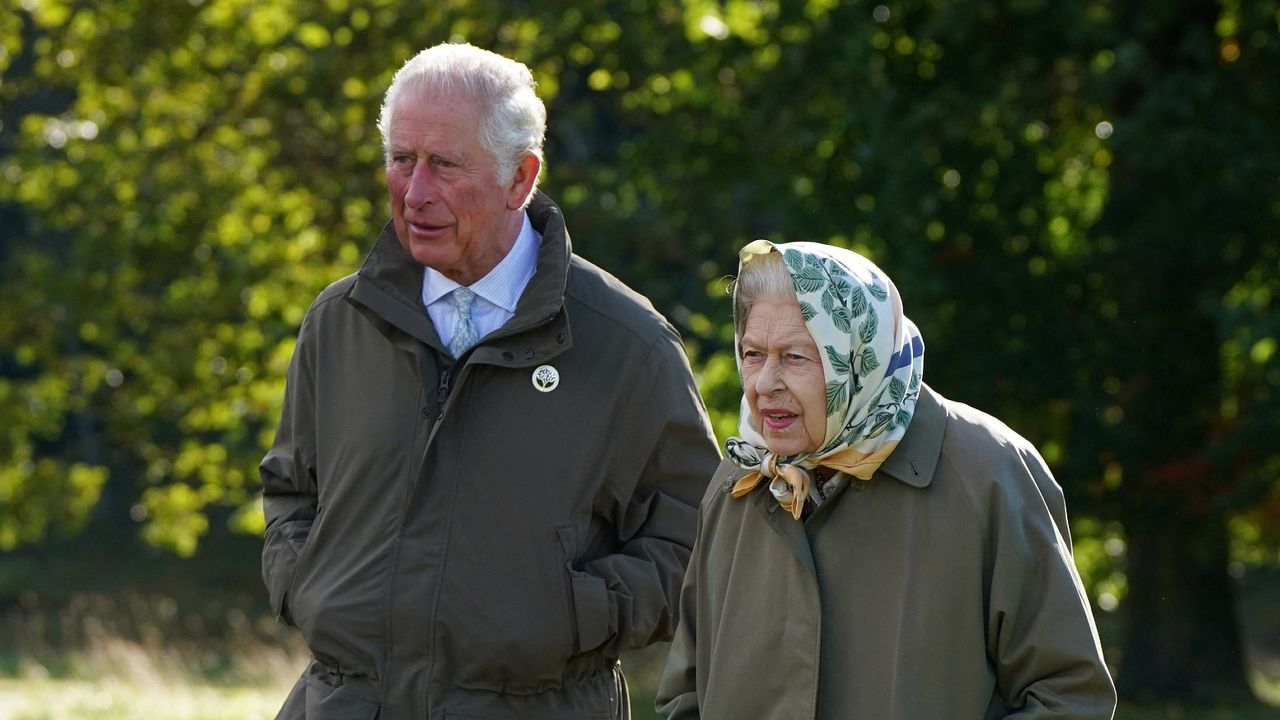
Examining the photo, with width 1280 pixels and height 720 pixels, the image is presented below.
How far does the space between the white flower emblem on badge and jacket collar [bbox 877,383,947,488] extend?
Answer: 0.93m

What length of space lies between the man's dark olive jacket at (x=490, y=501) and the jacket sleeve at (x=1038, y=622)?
99 centimetres

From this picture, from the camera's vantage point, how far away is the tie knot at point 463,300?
138 inches

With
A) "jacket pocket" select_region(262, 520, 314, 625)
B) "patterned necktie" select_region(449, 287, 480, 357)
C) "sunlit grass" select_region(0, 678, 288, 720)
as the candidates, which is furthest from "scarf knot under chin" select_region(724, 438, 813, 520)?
"sunlit grass" select_region(0, 678, 288, 720)

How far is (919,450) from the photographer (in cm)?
262

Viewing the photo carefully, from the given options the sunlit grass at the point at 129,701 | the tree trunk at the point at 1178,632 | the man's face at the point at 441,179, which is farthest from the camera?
the tree trunk at the point at 1178,632

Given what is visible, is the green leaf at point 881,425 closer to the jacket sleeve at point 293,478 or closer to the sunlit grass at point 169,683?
the jacket sleeve at point 293,478

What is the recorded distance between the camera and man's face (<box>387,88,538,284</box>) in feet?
11.0

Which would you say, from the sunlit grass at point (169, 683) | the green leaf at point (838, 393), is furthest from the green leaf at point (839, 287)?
the sunlit grass at point (169, 683)

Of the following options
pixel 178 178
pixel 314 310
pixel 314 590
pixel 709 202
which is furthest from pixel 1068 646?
pixel 178 178

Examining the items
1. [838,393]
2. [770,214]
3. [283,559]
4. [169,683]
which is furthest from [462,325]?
[169,683]

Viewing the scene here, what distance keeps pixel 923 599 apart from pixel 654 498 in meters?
1.03

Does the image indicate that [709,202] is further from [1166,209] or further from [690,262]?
[1166,209]

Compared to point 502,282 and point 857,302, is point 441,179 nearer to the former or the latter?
point 502,282

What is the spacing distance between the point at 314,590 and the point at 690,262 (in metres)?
9.07
